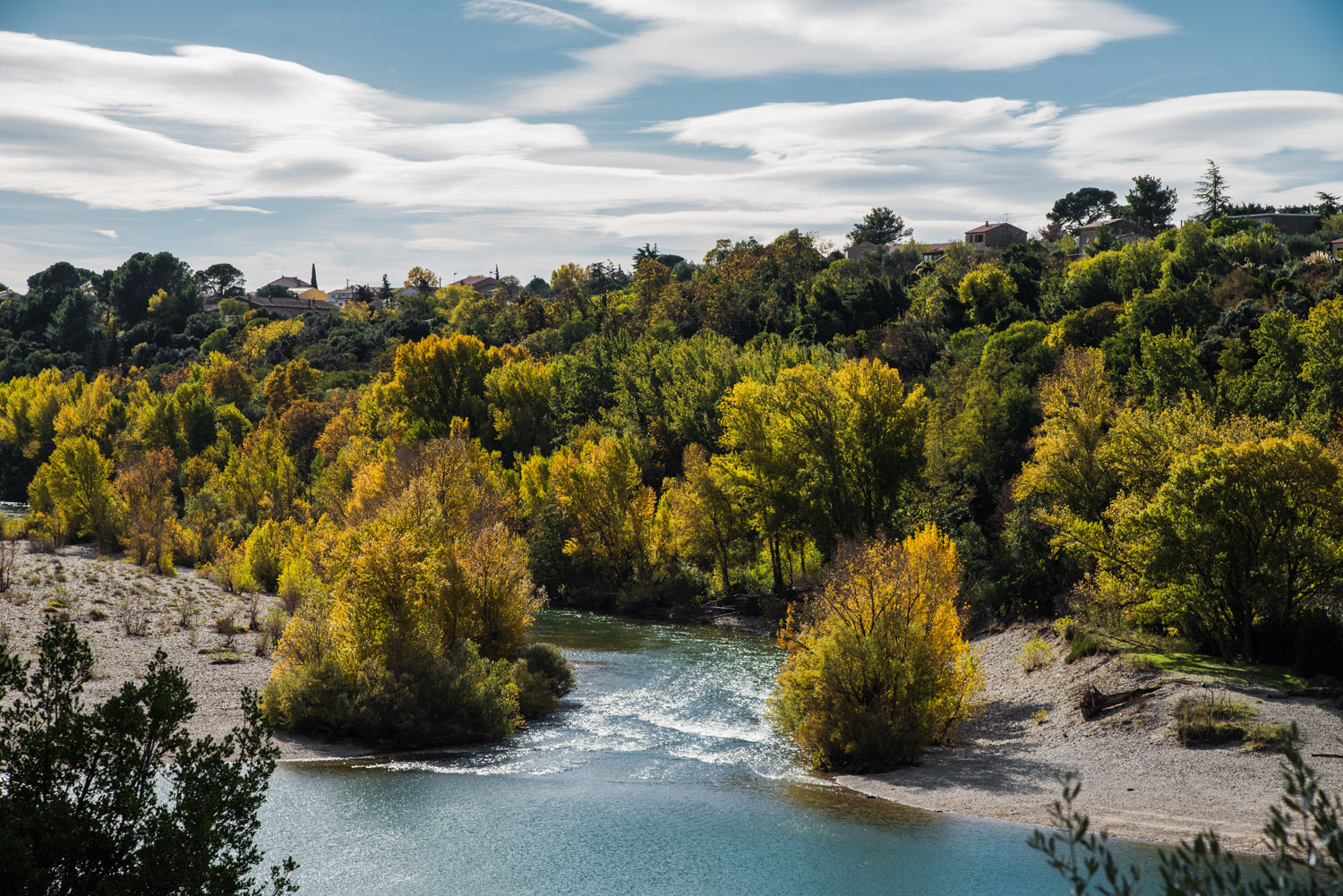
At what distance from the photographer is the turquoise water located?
22.5m

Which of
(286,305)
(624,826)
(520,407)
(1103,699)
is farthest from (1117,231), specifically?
(286,305)

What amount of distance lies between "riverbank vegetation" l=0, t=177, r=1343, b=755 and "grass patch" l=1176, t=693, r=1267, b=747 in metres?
3.61

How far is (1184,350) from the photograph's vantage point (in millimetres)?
54594

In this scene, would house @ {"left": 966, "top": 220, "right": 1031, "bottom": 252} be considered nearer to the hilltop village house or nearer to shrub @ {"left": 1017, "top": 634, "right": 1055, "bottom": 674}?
the hilltop village house

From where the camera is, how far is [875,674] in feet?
99.1

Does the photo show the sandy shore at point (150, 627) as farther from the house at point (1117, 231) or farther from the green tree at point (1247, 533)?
the house at point (1117, 231)

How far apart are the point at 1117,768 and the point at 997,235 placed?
342 ft

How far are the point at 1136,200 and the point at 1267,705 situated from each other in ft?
344

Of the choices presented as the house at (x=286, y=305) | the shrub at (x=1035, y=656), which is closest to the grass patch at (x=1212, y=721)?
the shrub at (x=1035, y=656)

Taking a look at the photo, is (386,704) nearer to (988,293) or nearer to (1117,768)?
(1117,768)

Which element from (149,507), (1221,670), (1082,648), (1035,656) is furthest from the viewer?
(149,507)

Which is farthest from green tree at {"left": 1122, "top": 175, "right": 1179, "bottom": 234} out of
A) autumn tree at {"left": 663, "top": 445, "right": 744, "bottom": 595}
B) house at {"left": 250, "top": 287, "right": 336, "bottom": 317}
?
house at {"left": 250, "top": 287, "right": 336, "bottom": 317}

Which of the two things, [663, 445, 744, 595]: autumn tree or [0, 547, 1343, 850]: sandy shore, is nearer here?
[0, 547, 1343, 850]: sandy shore

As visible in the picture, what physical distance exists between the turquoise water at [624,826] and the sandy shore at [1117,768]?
6.14 feet
